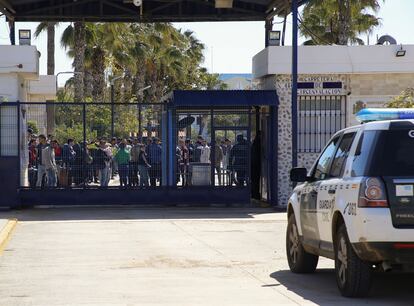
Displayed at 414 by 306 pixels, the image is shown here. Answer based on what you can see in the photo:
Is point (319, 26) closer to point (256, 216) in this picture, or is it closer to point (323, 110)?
point (323, 110)

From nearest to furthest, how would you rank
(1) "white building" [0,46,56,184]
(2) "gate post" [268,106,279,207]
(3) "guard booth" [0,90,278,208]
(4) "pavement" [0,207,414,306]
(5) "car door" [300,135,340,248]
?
(4) "pavement" [0,207,414,306] < (5) "car door" [300,135,340,248] < (1) "white building" [0,46,56,184] < (3) "guard booth" [0,90,278,208] < (2) "gate post" [268,106,279,207]

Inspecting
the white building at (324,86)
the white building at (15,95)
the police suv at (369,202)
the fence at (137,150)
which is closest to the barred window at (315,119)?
the white building at (324,86)

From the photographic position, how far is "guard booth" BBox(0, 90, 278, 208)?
80.1 ft

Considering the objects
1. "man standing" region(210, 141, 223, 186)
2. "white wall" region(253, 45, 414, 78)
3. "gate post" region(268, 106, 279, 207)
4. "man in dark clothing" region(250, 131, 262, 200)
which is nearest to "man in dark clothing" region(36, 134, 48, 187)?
"man standing" region(210, 141, 223, 186)

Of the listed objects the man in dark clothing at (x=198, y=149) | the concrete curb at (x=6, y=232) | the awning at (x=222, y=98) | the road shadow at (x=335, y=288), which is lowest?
the concrete curb at (x=6, y=232)

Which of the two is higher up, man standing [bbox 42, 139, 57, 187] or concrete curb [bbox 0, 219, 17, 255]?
man standing [bbox 42, 139, 57, 187]

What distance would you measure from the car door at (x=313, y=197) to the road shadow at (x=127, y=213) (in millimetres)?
10209

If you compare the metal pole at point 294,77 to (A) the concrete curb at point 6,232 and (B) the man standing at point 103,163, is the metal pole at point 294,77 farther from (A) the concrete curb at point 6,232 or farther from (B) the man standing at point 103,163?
(A) the concrete curb at point 6,232

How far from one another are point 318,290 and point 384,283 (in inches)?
38.8

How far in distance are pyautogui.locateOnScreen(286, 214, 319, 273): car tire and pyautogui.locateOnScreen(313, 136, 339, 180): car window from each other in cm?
102

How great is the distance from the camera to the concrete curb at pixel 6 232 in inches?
647

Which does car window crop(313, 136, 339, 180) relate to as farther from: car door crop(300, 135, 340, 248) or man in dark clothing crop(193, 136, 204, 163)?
man in dark clothing crop(193, 136, 204, 163)

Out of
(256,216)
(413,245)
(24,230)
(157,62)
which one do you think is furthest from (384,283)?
(157,62)

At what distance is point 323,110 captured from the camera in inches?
999
